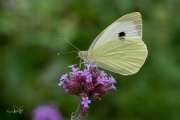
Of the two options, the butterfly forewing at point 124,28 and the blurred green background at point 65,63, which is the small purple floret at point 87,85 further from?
the blurred green background at point 65,63

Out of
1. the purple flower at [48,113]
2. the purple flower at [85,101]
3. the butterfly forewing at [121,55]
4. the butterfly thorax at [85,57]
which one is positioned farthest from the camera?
the purple flower at [48,113]

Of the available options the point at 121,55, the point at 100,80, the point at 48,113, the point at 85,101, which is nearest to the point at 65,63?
the point at 48,113

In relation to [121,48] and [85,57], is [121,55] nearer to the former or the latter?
[121,48]

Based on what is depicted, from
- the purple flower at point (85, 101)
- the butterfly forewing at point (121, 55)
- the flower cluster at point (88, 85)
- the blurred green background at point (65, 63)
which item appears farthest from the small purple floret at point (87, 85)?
the blurred green background at point (65, 63)

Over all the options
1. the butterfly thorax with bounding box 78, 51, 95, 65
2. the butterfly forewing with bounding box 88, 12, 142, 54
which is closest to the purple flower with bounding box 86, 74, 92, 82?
the butterfly thorax with bounding box 78, 51, 95, 65

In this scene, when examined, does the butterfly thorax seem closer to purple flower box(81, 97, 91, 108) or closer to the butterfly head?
the butterfly head

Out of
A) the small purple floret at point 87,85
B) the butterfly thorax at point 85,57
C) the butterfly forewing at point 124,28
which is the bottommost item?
the small purple floret at point 87,85

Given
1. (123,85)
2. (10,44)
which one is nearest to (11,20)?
(10,44)
